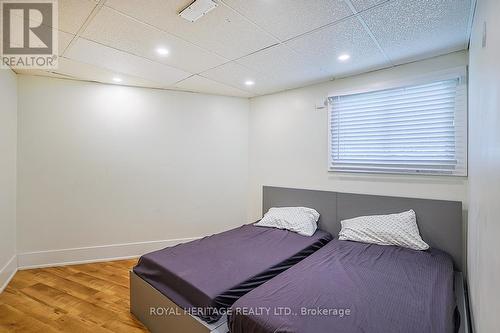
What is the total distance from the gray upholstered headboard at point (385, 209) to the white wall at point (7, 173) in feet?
10.3

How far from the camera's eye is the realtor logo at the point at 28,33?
5.69 feet

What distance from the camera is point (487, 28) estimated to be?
4.09ft

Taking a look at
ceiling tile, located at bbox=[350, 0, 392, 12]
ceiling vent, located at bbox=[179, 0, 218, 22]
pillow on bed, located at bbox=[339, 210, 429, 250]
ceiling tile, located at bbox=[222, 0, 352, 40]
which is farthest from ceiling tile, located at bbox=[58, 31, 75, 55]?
pillow on bed, located at bbox=[339, 210, 429, 250]

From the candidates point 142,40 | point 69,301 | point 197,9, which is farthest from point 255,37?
point 69,301

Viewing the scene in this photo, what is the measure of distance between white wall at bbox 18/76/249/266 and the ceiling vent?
84.1 inches

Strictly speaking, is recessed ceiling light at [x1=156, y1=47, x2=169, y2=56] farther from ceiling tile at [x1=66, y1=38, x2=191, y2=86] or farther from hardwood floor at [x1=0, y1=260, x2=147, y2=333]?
hardwood floor at [x1=0, y1=260, x2=147, y2=333]

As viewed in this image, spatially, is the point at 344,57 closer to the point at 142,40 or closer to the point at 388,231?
the point at 388,231

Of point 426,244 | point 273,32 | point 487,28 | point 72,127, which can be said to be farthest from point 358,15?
point 72,127

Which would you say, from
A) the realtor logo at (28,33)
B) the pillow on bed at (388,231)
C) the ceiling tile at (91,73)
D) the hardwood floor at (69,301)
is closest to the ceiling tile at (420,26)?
the pillow on bed at (388,231)

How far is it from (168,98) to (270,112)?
1572 millimetres

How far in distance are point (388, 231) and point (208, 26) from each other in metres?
2.48

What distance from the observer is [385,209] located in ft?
8.89

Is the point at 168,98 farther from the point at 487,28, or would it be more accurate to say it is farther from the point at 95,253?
the point at 487,28

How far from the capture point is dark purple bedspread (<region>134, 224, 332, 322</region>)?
1.71 metres
